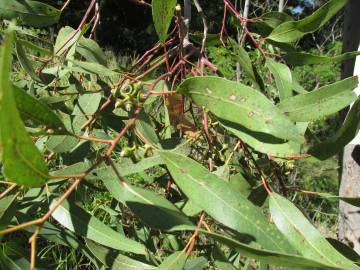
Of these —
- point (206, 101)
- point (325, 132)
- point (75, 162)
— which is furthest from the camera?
point (325, 132)

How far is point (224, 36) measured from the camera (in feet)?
3.21

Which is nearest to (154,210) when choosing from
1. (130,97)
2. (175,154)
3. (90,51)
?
(175,154)

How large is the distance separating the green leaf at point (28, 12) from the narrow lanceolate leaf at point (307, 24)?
0.40 metres

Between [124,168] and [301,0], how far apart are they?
21.2 ft

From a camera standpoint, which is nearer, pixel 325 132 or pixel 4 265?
pixel 4 265

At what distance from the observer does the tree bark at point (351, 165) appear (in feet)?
3.87

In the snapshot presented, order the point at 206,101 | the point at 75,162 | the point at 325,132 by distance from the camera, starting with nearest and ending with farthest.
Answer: the point at 206,101
the point at 75,162
the point at 325,132


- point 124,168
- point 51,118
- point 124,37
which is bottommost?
point 124,37

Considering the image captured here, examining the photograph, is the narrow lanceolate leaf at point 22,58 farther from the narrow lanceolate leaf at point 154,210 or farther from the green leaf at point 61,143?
the narrow lanceolate leaf at point 154,210

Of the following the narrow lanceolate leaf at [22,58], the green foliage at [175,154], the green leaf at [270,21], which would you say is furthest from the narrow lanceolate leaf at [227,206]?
the green leaf at [270,21]

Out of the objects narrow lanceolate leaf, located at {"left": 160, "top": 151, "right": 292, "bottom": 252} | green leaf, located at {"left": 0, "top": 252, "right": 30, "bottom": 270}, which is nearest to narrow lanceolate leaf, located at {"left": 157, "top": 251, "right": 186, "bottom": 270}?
narrow lanceolate leaf, located at {"left": 160, "top": 151, "right": 292, "bottom": 252}

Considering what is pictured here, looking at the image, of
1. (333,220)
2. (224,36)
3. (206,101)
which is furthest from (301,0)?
(206,101)

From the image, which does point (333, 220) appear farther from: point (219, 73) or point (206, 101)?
point (206, 101)

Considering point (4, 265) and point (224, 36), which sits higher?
point (224, 36)
